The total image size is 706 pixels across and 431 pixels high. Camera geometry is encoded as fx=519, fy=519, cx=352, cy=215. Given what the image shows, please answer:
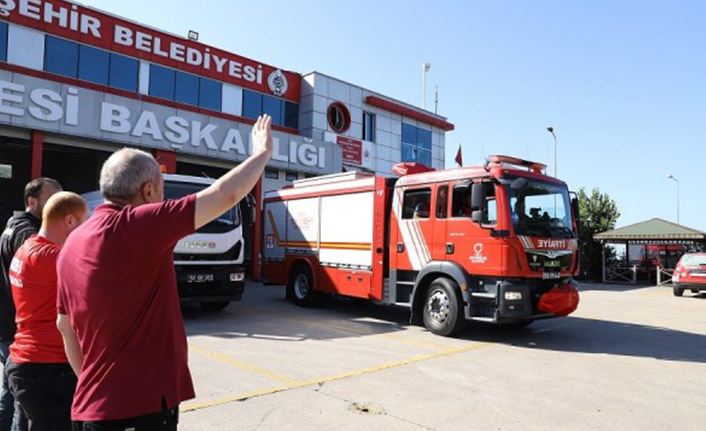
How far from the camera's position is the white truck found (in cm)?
962

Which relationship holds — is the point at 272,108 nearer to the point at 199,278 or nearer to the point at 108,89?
the point at 108,89

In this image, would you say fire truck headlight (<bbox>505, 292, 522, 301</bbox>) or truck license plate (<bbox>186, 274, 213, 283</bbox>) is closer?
fire truck headlight (<bbox>505, 292, 522, 301</bbox>)

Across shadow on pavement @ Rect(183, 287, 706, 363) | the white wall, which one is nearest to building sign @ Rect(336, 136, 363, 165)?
the white wall

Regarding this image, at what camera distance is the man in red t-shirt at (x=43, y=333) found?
254 cm

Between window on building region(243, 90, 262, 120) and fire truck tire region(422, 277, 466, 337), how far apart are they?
1542cm

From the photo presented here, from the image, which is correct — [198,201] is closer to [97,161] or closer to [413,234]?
[413,234]

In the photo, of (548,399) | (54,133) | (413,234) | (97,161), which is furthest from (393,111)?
(548,399)

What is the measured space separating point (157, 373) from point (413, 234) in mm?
7809

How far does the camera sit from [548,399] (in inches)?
211

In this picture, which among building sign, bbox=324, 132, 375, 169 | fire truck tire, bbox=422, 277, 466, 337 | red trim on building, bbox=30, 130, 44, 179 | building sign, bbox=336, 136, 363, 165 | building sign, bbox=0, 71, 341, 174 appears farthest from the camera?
building sign, bbox=336, 136, 363, 165

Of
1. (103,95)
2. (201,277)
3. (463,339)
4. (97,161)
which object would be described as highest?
(103,95)

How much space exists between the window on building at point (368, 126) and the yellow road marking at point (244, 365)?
2000 cm

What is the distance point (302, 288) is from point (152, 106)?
28.7 ft

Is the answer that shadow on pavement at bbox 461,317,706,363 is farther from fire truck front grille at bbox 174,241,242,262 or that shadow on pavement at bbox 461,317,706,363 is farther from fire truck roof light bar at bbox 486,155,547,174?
fire truck front grille at bbox 174,241,242,262
